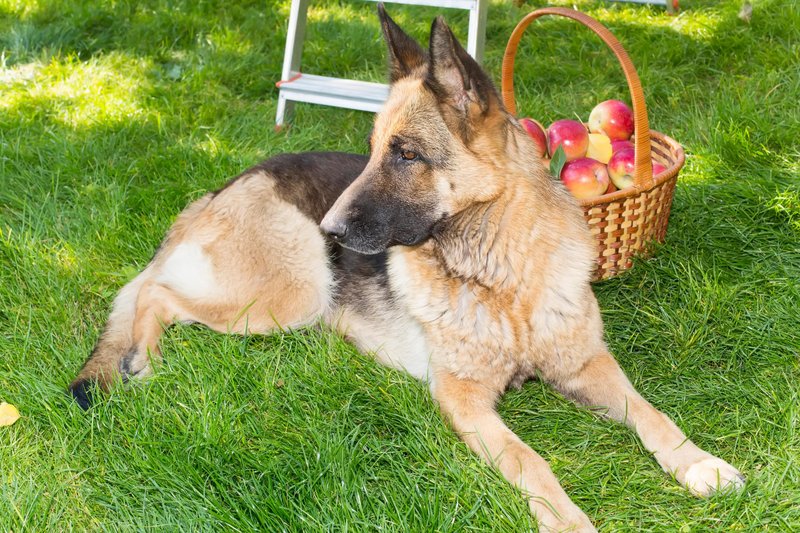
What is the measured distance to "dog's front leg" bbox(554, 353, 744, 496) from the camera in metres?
2.46

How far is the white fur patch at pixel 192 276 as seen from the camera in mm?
3363

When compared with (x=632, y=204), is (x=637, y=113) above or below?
above

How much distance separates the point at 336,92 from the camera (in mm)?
5070

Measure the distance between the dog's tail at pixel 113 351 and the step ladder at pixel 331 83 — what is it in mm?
1991

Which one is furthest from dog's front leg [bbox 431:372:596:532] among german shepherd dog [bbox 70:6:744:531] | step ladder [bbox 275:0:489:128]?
step ladder [bbox 275:0:489:128]

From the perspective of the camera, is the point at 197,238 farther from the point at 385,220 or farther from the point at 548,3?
the point at 548,3

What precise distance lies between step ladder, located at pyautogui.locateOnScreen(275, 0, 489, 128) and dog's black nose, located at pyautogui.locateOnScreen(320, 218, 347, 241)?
2052 mm

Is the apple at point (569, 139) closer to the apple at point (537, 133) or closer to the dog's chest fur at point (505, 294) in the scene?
the apple at point (537, 133)

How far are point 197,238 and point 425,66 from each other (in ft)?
4.33

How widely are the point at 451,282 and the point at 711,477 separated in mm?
1132

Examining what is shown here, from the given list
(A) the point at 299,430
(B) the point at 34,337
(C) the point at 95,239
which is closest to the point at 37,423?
(B) the point at 34,337

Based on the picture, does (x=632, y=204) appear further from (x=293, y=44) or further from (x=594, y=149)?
(x=293, y=44)

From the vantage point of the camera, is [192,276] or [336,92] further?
[336,92]

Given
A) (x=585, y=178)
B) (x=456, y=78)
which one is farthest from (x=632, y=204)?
(x=456, y=78)
